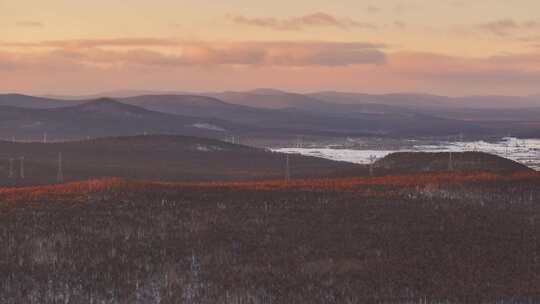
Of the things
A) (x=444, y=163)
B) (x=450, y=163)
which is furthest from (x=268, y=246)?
(x=444, y=163)

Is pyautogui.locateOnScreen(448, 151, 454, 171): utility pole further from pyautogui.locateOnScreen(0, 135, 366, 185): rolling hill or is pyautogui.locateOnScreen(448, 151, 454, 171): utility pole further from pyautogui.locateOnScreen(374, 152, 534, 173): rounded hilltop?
pyautogui.locateOnScreen(0, 135, 366, 185): rolling hill

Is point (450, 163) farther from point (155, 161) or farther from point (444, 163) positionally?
point (155, 161)

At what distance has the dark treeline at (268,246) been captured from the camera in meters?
17.2

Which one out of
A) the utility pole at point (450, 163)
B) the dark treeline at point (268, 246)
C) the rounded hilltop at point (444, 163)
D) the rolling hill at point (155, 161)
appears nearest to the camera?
the dark treeline at point (268, 246)

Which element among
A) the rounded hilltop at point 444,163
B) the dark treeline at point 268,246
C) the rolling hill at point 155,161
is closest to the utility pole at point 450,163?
the rounded hilltop at point 444,163

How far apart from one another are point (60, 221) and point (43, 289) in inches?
345

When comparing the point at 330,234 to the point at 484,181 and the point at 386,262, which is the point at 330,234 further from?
the point at 484,181

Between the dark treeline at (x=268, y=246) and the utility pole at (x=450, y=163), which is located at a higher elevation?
the utility pole at (x=450, y=163)

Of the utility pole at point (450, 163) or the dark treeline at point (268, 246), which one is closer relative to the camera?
the dark treeline at point (268, 246)

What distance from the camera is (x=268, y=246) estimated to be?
73.7 feet

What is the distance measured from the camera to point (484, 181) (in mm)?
37531

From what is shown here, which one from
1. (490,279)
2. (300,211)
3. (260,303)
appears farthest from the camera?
(300,211)

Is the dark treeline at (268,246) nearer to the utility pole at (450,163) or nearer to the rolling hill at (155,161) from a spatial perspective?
the utility pole at (450,163)

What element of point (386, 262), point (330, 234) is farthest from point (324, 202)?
Answer: point (386, 262)
